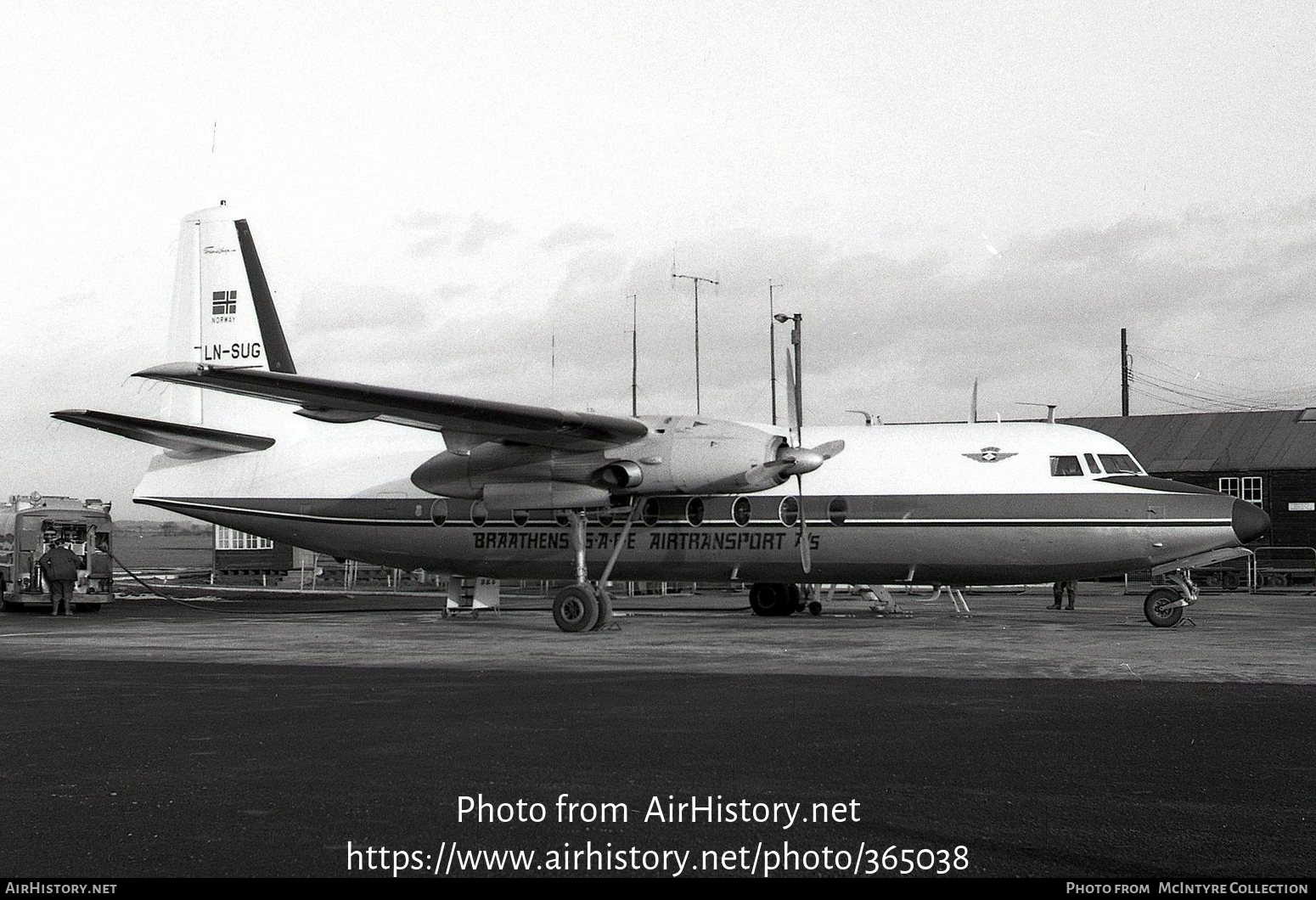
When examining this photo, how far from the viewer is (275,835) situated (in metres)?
6.14

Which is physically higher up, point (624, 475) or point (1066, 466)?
point (1066, 466)

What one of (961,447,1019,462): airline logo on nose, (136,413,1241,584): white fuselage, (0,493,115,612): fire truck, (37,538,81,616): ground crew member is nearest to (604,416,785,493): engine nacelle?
(136,413,1241,584): white fuselage

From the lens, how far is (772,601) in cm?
2591

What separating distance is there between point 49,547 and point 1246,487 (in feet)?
132

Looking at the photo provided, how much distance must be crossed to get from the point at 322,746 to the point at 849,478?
14294 millimetres

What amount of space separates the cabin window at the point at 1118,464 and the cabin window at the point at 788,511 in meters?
5.16

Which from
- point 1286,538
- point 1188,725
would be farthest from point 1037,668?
point 1286,538

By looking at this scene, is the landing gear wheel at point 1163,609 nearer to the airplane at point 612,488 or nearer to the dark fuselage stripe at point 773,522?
the airplane at point 612,488

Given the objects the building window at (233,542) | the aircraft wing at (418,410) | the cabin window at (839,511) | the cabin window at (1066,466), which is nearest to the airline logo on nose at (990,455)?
the cabin window at (1066,466)

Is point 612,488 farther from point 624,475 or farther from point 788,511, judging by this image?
point 788,511

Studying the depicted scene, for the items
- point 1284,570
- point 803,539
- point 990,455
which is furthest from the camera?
point 1284,570

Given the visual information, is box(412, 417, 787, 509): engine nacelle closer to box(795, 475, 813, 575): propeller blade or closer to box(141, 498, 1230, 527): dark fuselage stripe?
box(795, 475, 813, 575): propeller blade

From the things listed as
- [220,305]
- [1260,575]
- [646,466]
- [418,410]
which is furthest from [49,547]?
[1260,575]

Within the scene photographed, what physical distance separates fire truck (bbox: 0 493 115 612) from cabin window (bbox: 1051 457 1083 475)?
19.9 m
